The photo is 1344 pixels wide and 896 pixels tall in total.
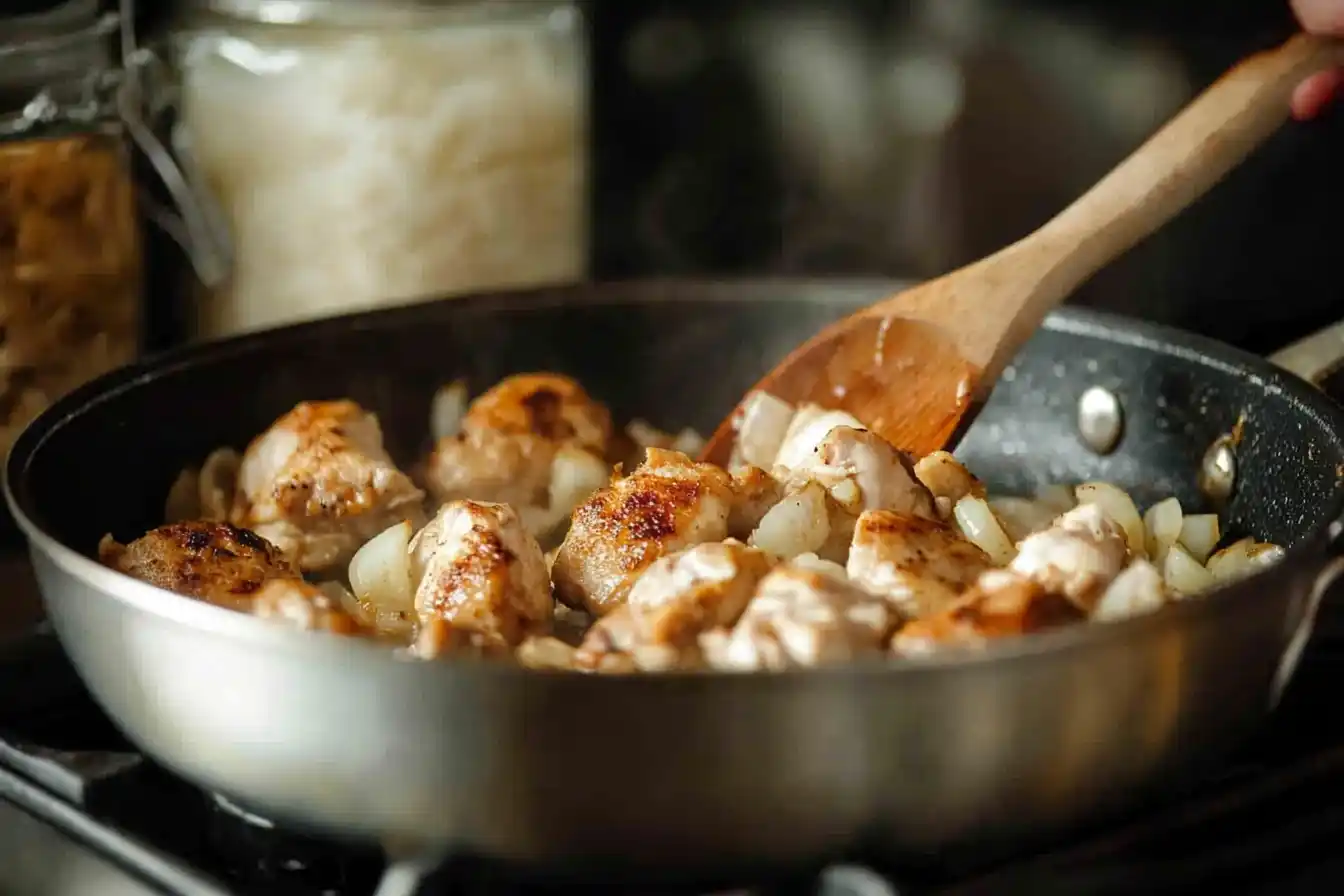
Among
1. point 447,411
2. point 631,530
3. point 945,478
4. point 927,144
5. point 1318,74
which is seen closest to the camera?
point 631,530

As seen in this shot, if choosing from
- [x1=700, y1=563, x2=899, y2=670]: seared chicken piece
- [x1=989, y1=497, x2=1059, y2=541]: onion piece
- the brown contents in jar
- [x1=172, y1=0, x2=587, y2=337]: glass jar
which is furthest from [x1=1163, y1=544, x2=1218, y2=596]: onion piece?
the brown contents in jar

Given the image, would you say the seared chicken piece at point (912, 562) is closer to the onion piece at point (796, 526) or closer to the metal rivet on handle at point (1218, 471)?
the onion piece at point (796, 526)

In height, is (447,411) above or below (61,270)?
below

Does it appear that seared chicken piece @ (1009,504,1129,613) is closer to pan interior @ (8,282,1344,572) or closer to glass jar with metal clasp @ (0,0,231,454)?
pan interior @ (8,282,1344,572)

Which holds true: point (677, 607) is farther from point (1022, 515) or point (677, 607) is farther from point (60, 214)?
point (60, 214)

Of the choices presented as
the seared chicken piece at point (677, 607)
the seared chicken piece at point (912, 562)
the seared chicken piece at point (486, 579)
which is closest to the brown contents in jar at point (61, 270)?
the seared chicken piece at point (486, 579)

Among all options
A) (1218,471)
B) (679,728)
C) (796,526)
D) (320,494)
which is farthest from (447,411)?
(679,728)

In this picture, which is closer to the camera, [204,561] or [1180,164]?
[204,561]
